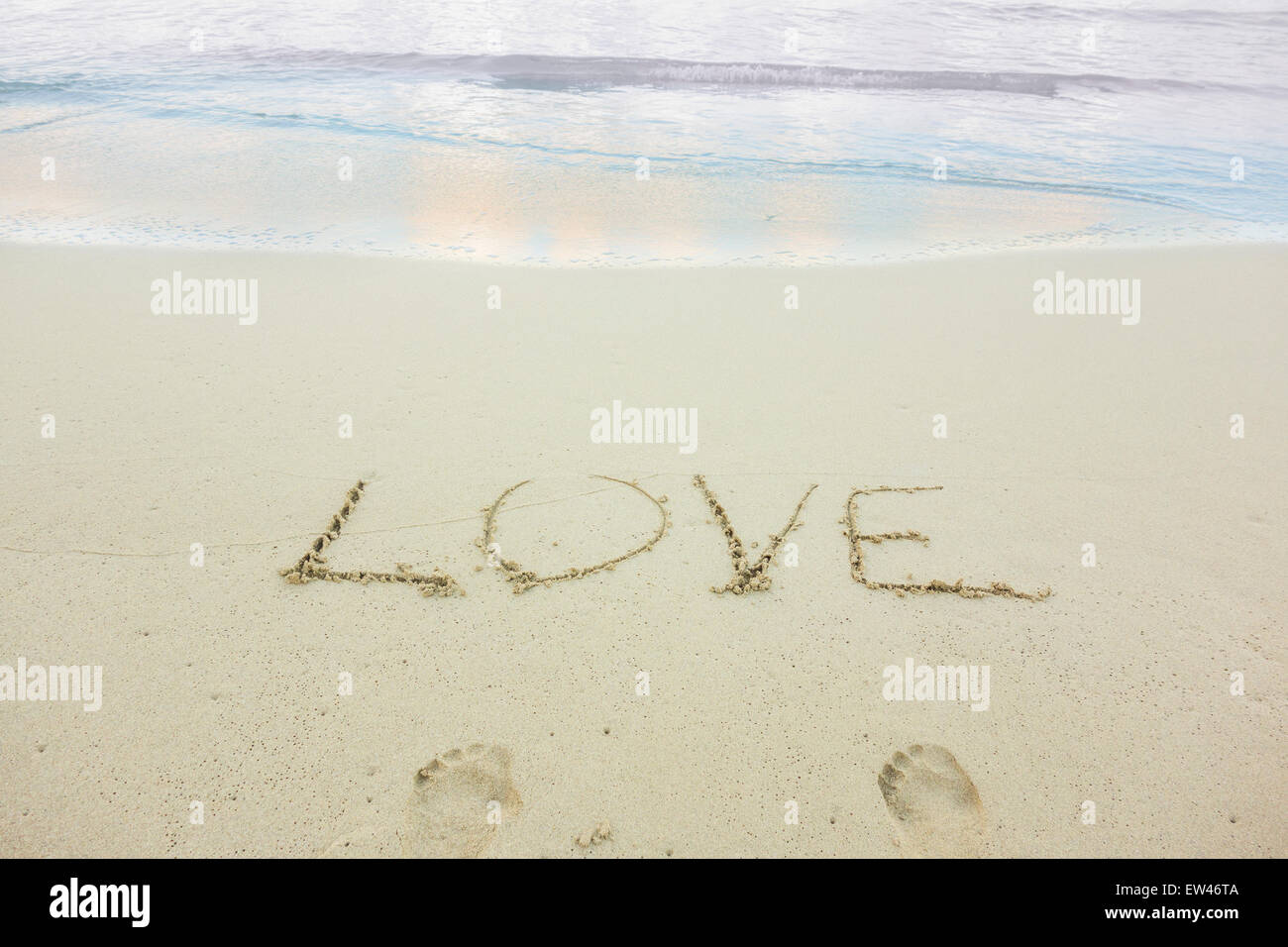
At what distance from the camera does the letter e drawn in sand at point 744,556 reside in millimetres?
3025

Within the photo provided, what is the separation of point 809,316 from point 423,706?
396 centimetres

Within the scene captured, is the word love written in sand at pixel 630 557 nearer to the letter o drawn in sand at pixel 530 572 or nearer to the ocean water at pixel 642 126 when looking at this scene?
the letter o drawn in sand at pixel 530 572

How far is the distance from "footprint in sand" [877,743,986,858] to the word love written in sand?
81 centimetres

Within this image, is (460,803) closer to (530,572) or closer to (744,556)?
(530,572)

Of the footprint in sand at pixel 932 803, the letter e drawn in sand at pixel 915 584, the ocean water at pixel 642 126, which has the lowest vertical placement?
the footprint in sand at pixel 932 803

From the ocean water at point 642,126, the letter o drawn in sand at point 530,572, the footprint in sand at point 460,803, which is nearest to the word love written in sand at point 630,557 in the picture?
the letter o drawn in sand at point 530,572

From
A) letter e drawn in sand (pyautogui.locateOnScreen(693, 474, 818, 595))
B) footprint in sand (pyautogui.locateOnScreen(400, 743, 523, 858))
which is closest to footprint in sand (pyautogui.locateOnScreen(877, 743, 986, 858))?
letter e drawn in sand (pyautogui.locateOnScreen(693, 474, 818, 595))

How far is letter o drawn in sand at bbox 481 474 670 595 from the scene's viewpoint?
304 centimetres

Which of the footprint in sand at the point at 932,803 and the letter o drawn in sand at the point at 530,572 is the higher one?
the letter o drawn in sand at the point at 530,572

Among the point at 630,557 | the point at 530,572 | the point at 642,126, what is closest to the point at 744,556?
the point at 630,557

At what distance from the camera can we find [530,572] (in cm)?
309

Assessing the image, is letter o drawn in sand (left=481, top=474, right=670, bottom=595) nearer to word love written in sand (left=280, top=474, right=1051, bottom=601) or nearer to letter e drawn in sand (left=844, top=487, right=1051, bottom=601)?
word love written in sand (left=280, top=474, right=1051, bottom=601)

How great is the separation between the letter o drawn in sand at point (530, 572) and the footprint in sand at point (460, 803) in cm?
79

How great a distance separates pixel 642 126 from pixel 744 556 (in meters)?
9.48
